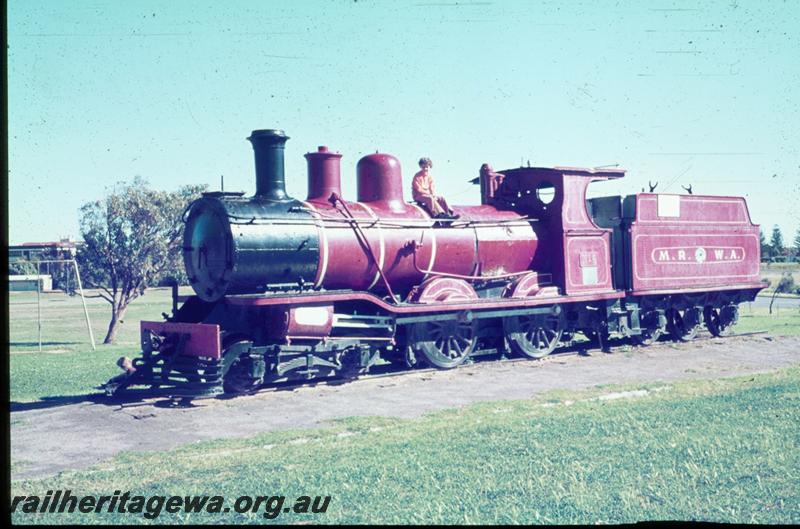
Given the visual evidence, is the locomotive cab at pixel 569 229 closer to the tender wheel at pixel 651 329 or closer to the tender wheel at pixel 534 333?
the tender wheel at pixel 534 333

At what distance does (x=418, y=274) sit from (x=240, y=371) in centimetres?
359

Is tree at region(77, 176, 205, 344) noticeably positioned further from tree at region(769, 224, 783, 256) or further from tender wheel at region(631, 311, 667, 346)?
tree at region(769, 224, 783, 256)

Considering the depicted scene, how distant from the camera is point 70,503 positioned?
17.7ft

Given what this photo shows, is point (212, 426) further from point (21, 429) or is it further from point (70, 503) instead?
point (70, 503)

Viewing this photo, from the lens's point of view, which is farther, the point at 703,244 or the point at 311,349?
the point at 703,244

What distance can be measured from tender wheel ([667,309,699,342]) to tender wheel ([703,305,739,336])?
817mm

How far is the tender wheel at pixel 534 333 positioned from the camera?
43.7 ft

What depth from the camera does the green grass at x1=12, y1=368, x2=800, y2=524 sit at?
4.90 meters

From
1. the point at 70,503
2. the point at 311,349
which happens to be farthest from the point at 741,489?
the point at 311,349

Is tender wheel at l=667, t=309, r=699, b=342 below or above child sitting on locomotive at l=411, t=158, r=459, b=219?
below

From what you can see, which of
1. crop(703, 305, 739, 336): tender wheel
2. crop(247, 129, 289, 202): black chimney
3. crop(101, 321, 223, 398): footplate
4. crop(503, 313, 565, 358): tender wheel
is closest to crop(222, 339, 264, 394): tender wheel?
crop(101, 321, 223, 398): footplate

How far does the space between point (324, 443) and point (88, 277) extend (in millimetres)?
20571

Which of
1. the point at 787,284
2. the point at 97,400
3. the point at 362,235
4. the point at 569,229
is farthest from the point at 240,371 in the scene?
the point at 787,284

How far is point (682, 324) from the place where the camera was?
53.4ft
